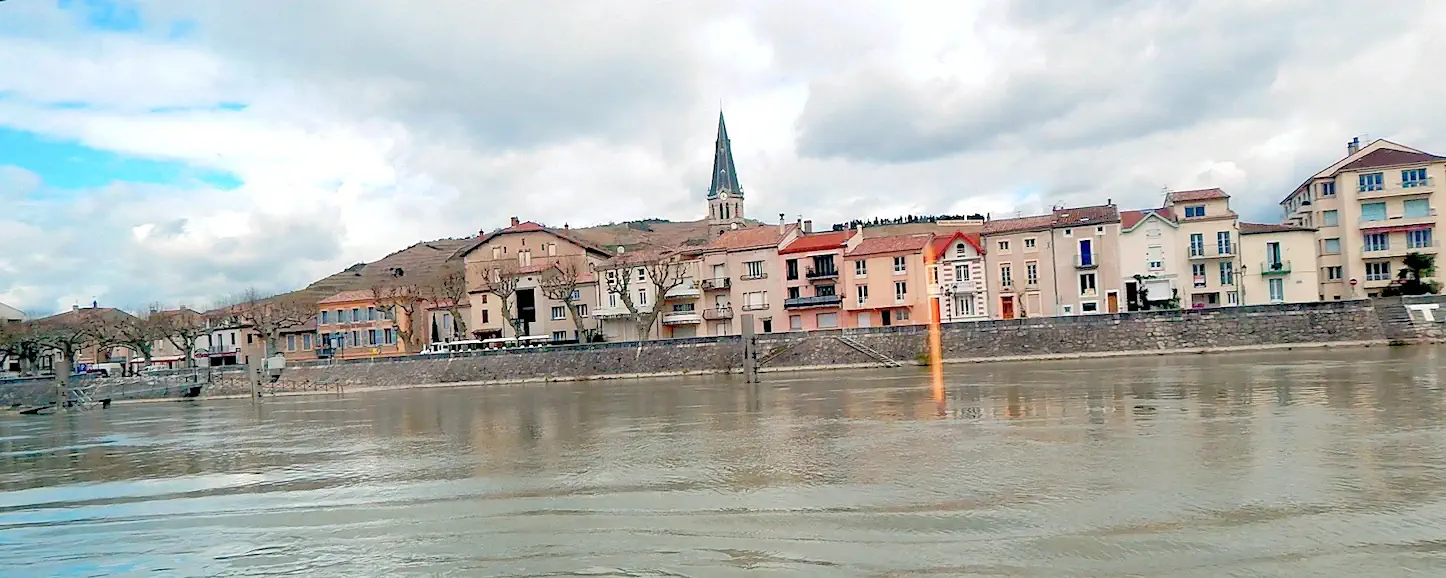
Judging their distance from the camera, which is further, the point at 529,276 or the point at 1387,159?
the point at 529,276

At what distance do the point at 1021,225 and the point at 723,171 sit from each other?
55818 millimetres

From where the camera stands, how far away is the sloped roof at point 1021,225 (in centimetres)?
6304

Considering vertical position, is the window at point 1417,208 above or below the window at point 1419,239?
above

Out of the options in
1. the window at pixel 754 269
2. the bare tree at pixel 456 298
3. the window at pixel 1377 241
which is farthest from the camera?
the bare tree at pixel 456 298

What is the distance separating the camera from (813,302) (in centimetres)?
6675

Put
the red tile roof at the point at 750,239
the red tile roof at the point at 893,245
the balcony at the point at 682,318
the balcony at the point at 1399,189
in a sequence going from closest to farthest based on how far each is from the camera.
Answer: the balcony at the point at 1399,189
the red tile roof at the point at 893,245
the red tile roof at the point at 750,239
the balcony at the point at 682,318

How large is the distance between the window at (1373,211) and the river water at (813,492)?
35.1m

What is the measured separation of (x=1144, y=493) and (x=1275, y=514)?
1.89 meters

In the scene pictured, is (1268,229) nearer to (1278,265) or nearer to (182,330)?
(1278,265)

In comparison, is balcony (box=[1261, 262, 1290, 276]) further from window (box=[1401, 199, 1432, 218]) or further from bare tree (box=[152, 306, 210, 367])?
bare tree (box=[152, 306, 210, 367])

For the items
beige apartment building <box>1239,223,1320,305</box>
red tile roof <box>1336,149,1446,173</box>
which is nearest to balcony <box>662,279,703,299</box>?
beige apartment building <box>1239,223,1320,305</box>

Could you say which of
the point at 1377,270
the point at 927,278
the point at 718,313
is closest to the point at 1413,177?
the point at 1377,270

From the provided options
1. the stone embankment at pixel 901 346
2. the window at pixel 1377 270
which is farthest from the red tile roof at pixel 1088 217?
the window at pixel 1377 270

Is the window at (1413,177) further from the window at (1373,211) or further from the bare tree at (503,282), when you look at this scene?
the bare tree at (503,282)
